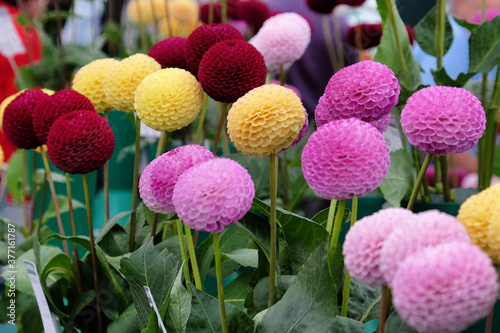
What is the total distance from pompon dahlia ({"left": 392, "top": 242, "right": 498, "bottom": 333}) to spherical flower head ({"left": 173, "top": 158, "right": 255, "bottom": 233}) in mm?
83

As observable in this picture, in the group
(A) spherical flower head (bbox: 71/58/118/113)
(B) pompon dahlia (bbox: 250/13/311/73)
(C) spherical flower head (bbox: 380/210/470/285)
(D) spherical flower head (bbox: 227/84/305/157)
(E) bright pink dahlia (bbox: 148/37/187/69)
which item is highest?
(D) spherical flower head (bbox: 227/84/305/157)

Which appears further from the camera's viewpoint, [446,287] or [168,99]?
[168,99]

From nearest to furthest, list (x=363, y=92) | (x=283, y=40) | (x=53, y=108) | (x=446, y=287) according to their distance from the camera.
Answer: (x=446, y=287) → (x=363, y=92) → (x=53, y=108) → (x=283, y=40)

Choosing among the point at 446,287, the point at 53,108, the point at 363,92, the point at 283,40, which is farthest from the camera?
the point at 283,40

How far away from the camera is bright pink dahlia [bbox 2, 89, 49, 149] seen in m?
0.41

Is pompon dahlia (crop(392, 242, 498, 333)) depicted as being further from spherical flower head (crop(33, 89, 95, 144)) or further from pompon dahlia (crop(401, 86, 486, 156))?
spherical flower head (crop(33, 89, 95, 144))

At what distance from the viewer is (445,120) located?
0.84ft

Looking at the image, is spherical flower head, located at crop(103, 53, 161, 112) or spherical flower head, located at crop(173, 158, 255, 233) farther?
spherical flower head, located at crop(103, 53, 161, 112)

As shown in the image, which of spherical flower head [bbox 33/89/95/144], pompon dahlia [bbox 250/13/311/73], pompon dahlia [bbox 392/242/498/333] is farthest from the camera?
pompon dahlia [bbox 250/13/311/73]

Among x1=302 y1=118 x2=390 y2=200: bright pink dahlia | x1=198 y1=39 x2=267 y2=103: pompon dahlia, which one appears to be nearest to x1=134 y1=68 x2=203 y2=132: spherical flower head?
x1=198 y1=39 x2=267 y2=103: pompon dahlia

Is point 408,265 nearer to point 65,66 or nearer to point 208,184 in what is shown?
point 208,184

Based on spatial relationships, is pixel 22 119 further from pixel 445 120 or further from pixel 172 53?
pixel 445 120

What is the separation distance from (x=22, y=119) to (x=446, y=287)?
0.34m

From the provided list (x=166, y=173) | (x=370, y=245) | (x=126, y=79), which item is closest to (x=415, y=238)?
(x=370, y=245)
